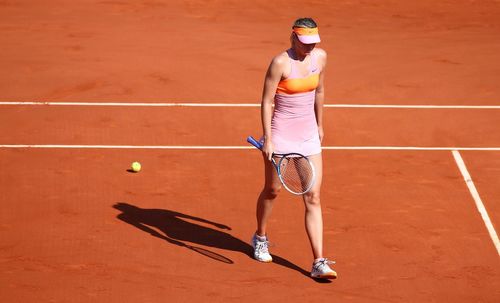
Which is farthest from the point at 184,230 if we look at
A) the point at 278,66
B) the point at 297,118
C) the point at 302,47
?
the point at 302,47

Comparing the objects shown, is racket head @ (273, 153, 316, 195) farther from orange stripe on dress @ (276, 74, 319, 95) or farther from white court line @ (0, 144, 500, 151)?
white court line @ (0, 144, 500, 151)

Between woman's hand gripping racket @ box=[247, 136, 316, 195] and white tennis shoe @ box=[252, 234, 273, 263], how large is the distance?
2.50 ft

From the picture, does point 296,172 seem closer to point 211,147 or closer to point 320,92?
point 320,92

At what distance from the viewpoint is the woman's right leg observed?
32.1 feet

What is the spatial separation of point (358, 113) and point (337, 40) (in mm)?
4007

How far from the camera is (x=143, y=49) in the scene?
57.9 feet

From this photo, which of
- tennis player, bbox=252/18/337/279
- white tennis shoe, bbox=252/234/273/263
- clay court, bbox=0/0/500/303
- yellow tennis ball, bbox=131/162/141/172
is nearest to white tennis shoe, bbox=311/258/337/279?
tennis player, bbox=252/18/337/279

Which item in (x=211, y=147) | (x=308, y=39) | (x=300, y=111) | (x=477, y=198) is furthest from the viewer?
(x=211, y=147)

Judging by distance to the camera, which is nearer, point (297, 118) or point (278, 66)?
point (278, 66)

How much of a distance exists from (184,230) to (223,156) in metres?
2.23

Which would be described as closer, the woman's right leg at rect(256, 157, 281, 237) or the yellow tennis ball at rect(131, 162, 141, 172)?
the woman's right leg at rect(256, 157, 281, 237)

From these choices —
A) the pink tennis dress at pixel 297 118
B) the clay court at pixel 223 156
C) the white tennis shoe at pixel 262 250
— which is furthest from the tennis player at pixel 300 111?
the clay court at pixel 223 156

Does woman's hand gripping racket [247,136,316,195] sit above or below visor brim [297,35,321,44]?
below

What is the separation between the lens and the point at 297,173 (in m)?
9.72
